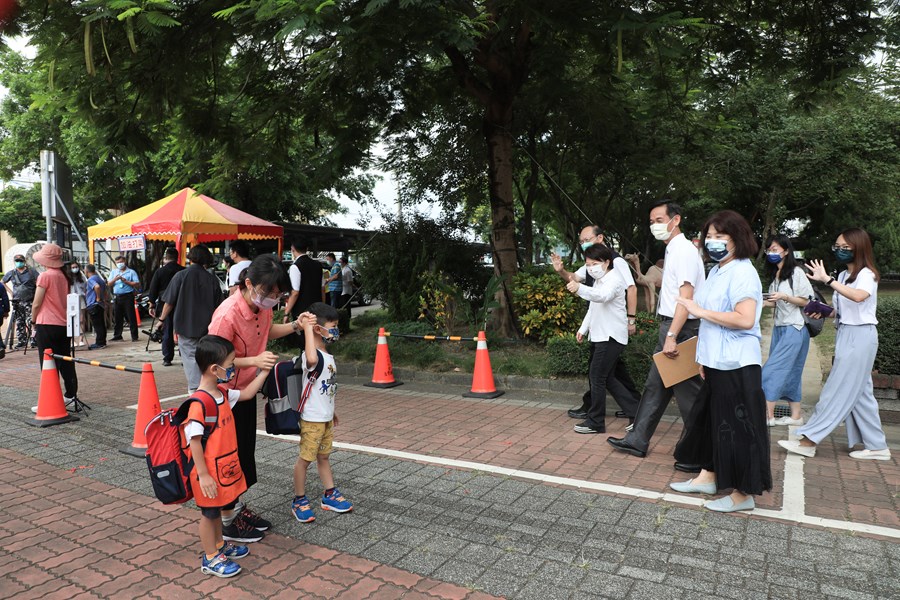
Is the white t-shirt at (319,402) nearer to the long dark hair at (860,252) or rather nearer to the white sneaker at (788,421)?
the long dark hair at (860,252)

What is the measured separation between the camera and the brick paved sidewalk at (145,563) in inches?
130

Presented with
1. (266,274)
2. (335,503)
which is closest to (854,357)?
(335,503)

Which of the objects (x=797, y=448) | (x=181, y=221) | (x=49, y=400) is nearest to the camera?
(x=797, y=448)

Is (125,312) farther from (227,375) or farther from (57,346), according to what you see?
(227,375)

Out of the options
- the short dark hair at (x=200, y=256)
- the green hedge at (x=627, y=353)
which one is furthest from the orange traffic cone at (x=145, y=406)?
the green hedge at (x=627, y=353)

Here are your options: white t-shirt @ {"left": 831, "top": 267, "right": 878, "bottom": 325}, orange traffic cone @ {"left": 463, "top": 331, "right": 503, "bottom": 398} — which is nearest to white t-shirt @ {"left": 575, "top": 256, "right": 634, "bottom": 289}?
white t-shirt @ {"left": 831, "top": 267, "right": 878, "bottom": 325}

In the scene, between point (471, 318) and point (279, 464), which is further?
point (471, 318)

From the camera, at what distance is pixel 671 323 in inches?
197

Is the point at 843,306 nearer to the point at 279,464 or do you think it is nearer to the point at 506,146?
the point at 279,464

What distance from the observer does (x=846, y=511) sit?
13.7ft

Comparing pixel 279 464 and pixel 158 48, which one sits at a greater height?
pixel 158 48

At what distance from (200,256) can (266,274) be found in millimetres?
3689

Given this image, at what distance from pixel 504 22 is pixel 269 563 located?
23.0ft

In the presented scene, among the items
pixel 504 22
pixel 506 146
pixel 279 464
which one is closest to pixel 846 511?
pixel 279 464
